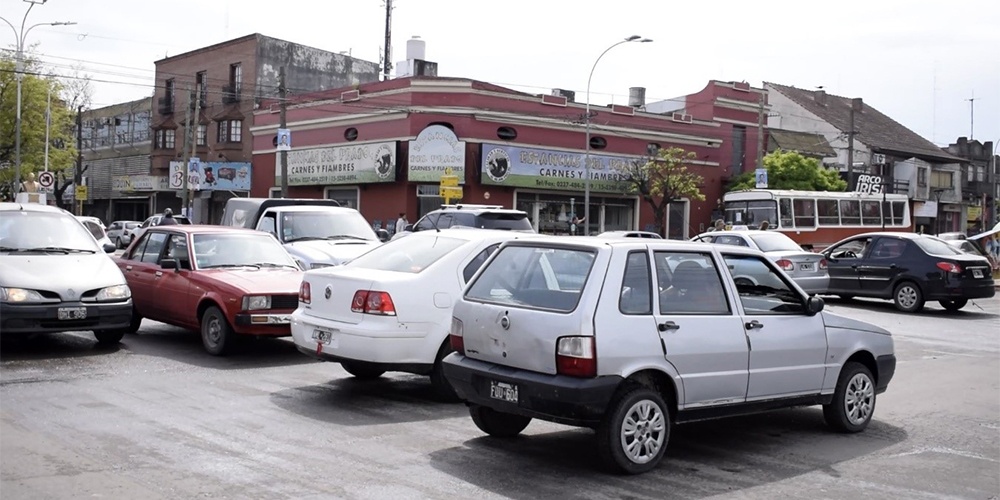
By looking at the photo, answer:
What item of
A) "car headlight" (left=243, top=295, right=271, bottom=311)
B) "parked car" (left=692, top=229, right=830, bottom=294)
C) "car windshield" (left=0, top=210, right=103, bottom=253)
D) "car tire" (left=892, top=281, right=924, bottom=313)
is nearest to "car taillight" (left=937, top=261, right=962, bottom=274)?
"car tire" (left=892, top=281, right=924, bottom=313)

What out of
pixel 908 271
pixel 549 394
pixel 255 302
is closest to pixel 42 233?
pixel 255 302

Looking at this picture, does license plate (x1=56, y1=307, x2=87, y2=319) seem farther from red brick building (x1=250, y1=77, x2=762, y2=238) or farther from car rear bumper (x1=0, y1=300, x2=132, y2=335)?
red brick building (x1=250, y1=77, x2=762, y2=238)

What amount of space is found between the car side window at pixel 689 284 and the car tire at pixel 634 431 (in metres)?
0.67

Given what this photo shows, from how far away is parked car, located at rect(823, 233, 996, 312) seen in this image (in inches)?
762

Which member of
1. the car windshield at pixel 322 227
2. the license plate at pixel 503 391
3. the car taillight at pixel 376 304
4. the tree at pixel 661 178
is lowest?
the license plate at pixel 503 391

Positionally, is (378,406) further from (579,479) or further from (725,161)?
(725,161)

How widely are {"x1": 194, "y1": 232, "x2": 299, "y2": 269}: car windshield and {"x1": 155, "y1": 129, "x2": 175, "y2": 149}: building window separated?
4775cm

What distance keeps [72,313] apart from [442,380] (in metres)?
4.74

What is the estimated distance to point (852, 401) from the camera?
8172 mm

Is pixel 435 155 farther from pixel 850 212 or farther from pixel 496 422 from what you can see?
pixel 496 422

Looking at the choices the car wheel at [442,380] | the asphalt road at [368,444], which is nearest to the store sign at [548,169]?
the asphalt road at [368,444]

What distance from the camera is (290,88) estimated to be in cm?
5503

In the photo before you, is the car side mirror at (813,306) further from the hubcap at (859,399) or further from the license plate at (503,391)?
the license plate at (503,391)

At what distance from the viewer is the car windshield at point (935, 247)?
65.2ft
